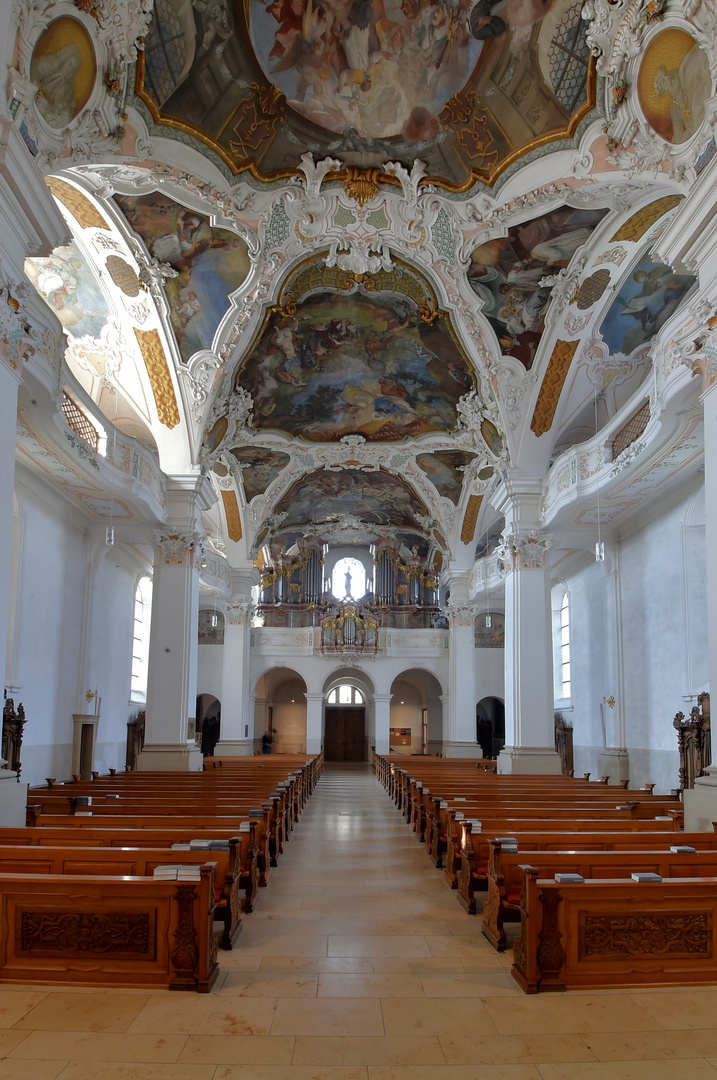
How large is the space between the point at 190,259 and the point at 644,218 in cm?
744

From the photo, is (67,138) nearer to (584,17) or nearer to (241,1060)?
(584,17)

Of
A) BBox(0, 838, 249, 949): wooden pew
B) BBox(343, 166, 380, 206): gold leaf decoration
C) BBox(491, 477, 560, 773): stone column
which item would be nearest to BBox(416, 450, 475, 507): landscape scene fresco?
BBox(491, 477, 560, 773): stone column

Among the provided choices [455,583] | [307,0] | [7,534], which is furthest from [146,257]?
[455,583]

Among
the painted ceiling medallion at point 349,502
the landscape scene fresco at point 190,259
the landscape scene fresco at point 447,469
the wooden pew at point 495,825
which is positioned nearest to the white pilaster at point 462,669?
the painted ceiling medallion at point 349,502

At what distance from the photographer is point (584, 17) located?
933 cm

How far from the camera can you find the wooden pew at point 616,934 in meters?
5.07

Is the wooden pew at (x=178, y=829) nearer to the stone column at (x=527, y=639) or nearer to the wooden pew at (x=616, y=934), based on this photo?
the wooden pew at (x=616, y=934)

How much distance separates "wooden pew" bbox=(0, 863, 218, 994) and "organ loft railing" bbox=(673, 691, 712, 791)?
10.7m

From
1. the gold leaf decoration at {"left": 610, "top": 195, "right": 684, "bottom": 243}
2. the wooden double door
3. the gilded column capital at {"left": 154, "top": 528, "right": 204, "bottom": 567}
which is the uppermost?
the gold leaf decoration at {"left": 610, "top": 195, "right": 684, "bottom": 243}

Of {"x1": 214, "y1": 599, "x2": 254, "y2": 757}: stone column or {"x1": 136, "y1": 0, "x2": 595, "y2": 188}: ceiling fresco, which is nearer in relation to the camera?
{"x1": 136, "y1": 0, "x2": 595, "y2": 188}: ceiling fresco

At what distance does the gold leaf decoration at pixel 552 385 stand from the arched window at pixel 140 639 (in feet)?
40.0

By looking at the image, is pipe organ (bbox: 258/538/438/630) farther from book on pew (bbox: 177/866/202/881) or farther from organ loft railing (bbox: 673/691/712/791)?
book on pew (bbox: 177/866/202/881)

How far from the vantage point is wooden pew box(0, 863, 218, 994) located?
5.01 m

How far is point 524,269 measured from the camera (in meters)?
14.2
